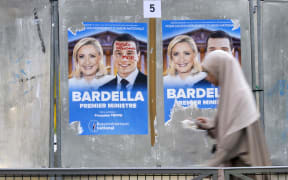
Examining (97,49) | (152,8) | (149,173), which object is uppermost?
(152,8)

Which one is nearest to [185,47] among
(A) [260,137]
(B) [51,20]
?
(B) [51,20]

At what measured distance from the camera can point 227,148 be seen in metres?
4.00

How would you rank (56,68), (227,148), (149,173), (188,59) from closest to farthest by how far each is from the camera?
(227,148)
(149,173)
(56,68)
(188,59)

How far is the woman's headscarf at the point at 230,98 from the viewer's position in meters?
4.02

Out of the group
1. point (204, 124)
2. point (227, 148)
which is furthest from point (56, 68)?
point (227, 148)

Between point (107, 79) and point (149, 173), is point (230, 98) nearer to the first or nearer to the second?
point (149, 173)

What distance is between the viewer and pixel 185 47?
8.73m

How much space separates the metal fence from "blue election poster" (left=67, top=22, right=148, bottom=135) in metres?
4.30

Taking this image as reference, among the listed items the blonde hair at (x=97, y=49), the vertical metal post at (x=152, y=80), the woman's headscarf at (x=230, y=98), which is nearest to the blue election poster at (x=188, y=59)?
the vertical metal post at (x=152, y=80)

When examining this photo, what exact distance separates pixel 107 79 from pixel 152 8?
1.37m

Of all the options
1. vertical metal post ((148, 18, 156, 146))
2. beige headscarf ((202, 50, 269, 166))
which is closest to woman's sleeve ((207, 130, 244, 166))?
beige headscarf ((202, 50, 269, 166))

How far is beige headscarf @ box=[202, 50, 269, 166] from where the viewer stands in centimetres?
400

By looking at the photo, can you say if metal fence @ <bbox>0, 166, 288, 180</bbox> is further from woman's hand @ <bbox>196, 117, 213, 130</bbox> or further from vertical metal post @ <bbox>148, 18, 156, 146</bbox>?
vertical metal post @ <bbox>148, 18, 156, 146</bbox>

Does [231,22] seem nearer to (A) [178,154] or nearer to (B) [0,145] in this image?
(A) [178,154]
